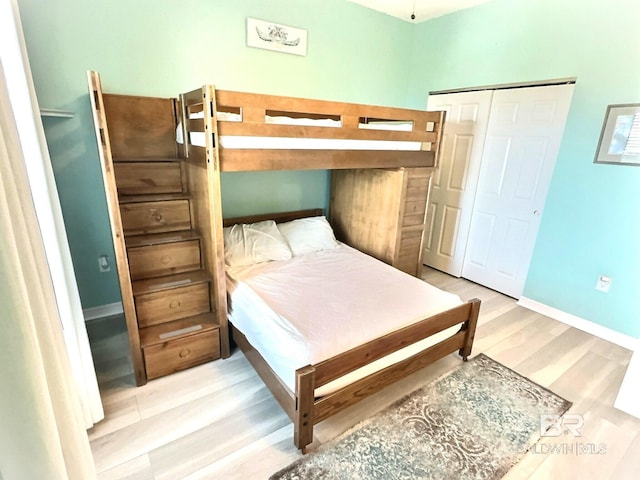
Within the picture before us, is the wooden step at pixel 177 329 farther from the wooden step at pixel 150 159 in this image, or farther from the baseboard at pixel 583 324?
the baseboard at pixel 583 324

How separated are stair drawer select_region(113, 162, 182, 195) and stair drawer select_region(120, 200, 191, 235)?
9.4 inches

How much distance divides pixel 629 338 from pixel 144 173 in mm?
3948

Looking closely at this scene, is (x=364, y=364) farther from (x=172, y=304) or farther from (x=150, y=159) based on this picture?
(x=150, y=159)

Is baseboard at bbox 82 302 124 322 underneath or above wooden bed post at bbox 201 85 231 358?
underneath

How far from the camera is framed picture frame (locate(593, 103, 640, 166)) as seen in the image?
2.37 meters

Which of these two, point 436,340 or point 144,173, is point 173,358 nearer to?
point 144,173

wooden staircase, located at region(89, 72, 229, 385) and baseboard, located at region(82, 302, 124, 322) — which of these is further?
baseboard, located at region(82, 302, 124, 322)

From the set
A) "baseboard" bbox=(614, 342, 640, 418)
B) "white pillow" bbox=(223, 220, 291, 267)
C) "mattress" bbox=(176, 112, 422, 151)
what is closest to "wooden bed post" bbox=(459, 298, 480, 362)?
"baseboard" bbox=(614, 342, 640, 418)

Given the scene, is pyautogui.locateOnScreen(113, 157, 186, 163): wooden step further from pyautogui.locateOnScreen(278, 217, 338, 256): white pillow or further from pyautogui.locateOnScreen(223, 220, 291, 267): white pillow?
pyautogui.locateOnScreen(278, 217, 338, 256): white pillow

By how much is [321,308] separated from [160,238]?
1.18 meters

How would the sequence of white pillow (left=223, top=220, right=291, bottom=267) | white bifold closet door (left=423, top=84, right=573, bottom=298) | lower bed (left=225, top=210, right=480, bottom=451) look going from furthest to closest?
white bifold closet door (left=423, top=84, right=573, bottom=298), white pillow (left=223, top=220, right=291, bottom=267), lower bed (left=225, top=210, right=480, bottom=451)

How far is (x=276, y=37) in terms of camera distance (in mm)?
2834

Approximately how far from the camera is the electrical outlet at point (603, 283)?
2.65 m

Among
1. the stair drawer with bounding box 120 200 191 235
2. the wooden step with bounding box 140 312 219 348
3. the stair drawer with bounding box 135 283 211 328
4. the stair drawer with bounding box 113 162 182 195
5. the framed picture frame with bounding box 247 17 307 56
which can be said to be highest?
the framed picture frame with bounding box 247 17 307 56
